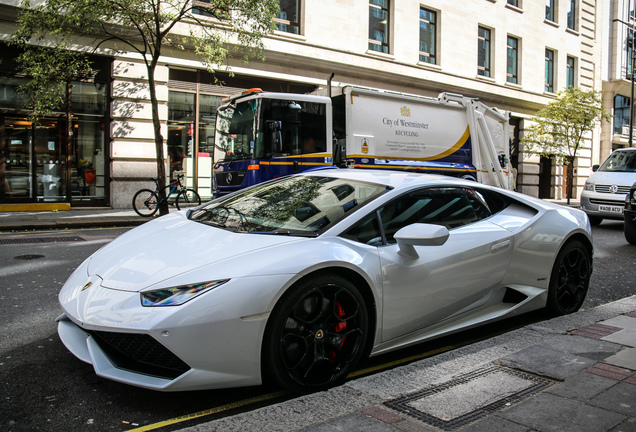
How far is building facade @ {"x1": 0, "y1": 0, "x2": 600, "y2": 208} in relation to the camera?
1510 centimetres

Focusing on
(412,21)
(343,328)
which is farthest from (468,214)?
(412,21)

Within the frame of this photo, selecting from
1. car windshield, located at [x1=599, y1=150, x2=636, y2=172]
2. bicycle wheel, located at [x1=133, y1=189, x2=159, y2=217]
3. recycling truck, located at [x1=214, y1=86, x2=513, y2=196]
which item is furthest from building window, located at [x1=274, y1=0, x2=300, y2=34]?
car windshield, located at [x1=599, y1=150, x2=636, y2=172]

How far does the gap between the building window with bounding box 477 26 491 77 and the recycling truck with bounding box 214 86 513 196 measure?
1084 cm

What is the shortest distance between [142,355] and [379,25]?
2060cm

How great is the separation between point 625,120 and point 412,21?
21822 millimetres

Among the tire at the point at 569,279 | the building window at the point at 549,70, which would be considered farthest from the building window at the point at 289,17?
the building window at the point at 549,70

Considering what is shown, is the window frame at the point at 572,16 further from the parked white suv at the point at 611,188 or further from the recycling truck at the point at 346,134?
the parked white suv at the point at 611,188

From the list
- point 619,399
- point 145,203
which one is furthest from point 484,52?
point 619,399

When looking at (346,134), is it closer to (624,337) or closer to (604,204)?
(604,204)

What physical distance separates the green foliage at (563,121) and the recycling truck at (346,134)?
1192cm

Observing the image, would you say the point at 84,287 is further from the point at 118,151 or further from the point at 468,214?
the point at 118,151

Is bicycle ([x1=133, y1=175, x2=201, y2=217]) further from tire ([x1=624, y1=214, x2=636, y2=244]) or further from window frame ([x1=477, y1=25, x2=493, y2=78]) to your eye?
window frame ([x1=477, y1=25, x2=493, y2=78])

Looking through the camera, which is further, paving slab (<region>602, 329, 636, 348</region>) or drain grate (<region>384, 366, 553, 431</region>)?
paving slab (<region>602, 329, 636, 348</region>)

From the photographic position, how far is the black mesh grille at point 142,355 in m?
2.65
